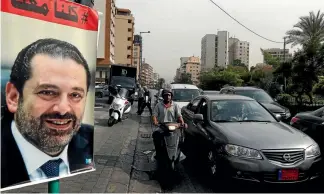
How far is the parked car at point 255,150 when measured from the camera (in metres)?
4.59

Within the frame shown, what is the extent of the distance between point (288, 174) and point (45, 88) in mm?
3488

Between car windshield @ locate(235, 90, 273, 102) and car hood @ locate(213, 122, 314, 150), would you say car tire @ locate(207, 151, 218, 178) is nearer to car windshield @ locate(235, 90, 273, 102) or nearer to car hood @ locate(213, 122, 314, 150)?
car hood @ locate(213, 122, 314, 150)

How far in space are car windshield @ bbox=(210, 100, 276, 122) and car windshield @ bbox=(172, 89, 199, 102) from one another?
6137 millimetres

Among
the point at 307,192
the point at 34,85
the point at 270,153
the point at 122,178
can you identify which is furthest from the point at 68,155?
the point at 307,192

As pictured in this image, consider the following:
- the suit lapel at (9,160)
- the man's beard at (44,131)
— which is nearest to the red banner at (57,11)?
the man's beard at (44,131)

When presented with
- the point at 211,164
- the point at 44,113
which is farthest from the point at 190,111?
the point at 44,113

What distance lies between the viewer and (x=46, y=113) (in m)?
2.62

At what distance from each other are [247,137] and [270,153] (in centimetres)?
43

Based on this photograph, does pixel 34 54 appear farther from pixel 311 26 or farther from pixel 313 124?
pixel 311 26

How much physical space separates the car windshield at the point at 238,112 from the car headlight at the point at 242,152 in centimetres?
120

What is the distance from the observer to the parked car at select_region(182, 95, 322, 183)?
15.1 ft

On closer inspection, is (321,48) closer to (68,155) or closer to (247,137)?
(247,137)

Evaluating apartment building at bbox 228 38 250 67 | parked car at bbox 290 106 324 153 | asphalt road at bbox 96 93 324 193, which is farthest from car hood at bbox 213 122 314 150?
apartment building at bbox 228 38 250 67

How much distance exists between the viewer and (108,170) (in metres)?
5.56
